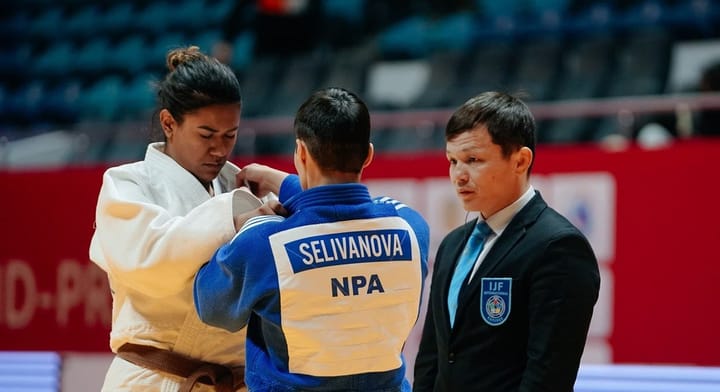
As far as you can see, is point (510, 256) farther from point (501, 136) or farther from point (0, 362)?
point (0, 362)

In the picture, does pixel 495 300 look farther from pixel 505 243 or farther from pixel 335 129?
pixel 335 129

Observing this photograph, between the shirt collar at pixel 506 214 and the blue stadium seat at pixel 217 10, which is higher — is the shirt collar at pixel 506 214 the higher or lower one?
the lower one

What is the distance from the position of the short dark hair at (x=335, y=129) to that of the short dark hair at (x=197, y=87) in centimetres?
32

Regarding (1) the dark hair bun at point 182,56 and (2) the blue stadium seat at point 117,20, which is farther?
(2) the blue stadium seat at point 117,20

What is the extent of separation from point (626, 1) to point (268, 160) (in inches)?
157

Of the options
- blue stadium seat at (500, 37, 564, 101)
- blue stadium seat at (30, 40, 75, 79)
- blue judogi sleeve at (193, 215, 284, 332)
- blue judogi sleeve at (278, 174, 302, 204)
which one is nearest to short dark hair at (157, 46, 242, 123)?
blue judogi sleeve at (278, 174, 302, 204)

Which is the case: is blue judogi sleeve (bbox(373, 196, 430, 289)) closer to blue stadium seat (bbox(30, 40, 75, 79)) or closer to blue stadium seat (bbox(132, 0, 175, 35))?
blue stadium seat (bbox(132, 0, 175, 35))

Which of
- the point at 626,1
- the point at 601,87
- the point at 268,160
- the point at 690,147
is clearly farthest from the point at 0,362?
the point at 626,1

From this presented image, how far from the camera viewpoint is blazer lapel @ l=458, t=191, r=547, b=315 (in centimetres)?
251

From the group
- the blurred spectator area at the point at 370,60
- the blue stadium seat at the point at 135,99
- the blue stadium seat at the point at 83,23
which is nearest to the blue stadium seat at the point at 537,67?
the blurred spectator area at the point at 370,60

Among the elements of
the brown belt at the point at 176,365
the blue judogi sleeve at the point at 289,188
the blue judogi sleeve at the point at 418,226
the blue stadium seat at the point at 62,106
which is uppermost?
the blue stadium seat at the point at 62,106

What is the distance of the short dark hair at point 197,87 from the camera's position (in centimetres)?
241

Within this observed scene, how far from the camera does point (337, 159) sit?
7.09ft

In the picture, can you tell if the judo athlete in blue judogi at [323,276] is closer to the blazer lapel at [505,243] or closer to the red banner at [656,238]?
the blazer lapel at [505,243]
